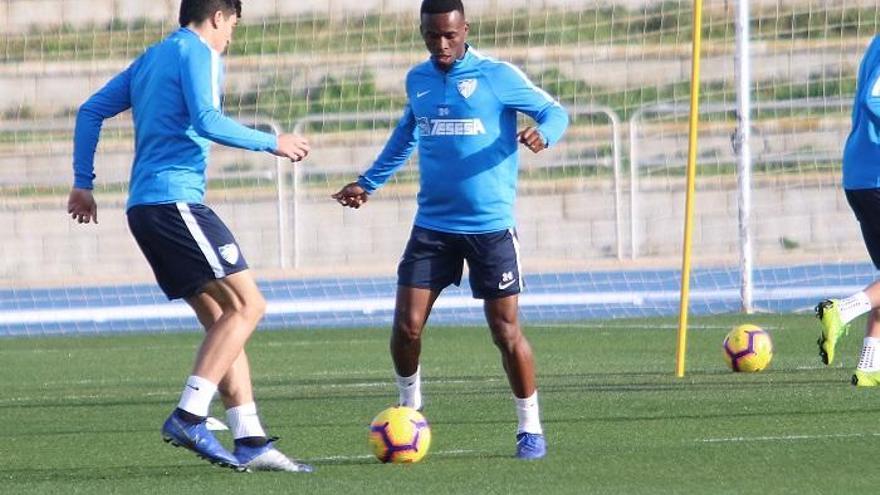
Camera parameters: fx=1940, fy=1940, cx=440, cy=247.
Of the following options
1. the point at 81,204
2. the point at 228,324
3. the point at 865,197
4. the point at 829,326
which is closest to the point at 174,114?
the point at 81,204

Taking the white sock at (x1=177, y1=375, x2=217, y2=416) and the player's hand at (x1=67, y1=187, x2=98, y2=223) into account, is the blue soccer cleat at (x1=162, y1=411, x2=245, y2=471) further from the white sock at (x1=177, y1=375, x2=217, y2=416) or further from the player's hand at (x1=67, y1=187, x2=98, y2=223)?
the player's hand at (x1=67, y1=187, x2=98, y2=223)

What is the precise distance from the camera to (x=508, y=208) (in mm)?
8555

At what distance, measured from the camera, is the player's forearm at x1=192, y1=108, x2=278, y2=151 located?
7.61m

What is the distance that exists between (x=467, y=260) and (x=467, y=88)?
766 millimetres

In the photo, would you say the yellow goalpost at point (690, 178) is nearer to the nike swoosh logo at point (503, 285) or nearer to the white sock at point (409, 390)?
the white sock at point (409, 390)

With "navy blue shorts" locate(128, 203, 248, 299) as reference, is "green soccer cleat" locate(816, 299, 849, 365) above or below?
below

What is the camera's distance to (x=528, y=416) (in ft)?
27.1

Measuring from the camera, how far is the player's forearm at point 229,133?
7.61m

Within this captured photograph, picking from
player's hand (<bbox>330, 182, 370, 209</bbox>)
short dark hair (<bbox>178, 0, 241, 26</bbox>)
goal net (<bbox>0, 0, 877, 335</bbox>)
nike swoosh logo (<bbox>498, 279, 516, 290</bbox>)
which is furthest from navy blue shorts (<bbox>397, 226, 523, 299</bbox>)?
goal net (<bbox>0, 0, 877, 335</bbox>)

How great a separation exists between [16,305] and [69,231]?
353 cm

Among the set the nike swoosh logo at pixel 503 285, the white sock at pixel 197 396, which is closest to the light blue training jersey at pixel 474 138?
the nike swoosh logo at pixel 503 285

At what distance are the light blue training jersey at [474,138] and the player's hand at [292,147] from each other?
3.14ft

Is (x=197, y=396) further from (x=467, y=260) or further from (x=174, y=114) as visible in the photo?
(x=467, y=260)

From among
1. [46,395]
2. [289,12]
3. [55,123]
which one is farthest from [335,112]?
[46,395]
